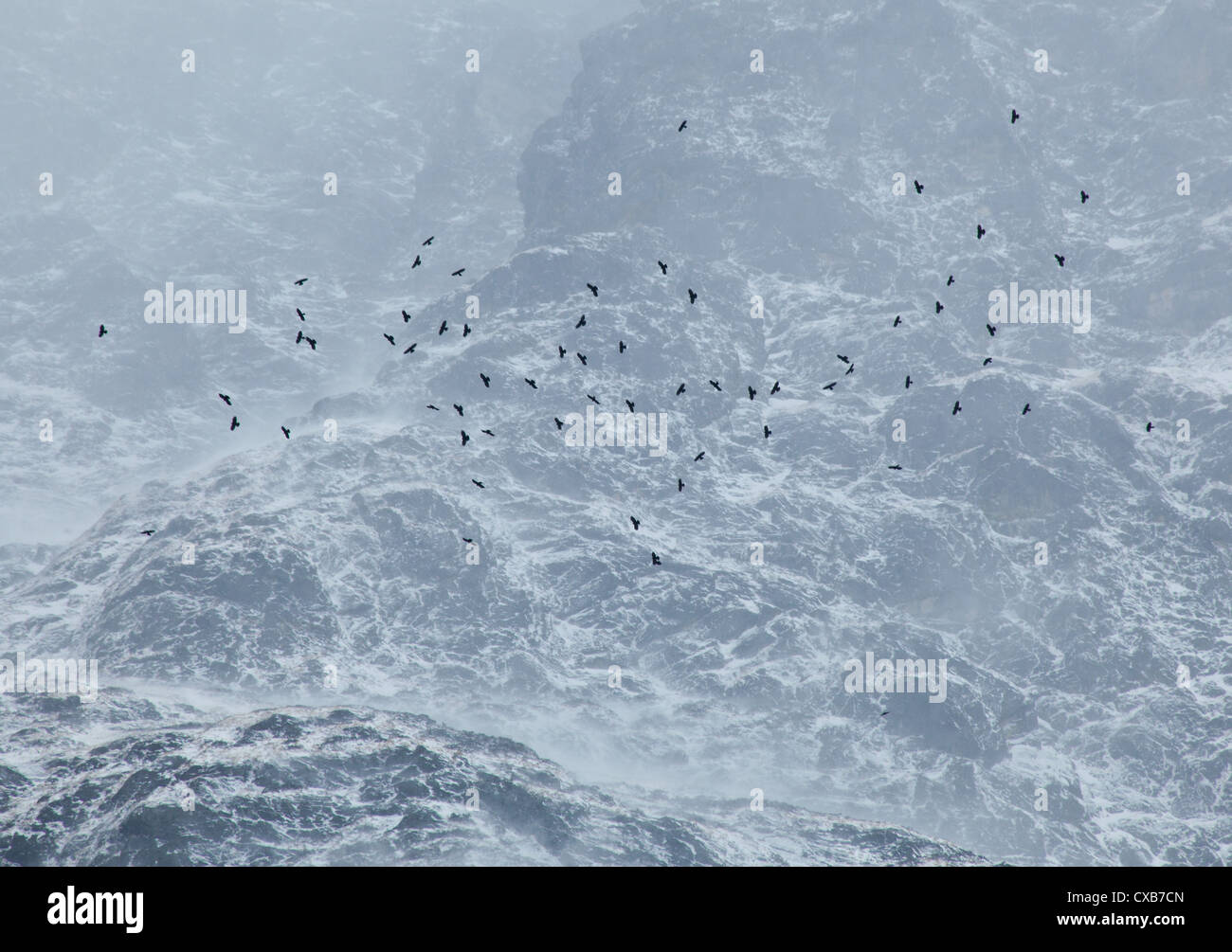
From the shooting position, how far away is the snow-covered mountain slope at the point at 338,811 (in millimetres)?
163250

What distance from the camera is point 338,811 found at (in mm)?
173125

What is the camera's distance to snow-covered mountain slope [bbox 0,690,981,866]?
163250 millimetres

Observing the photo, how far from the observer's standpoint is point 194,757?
174 meters

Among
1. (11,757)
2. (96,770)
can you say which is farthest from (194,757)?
(11,757)
